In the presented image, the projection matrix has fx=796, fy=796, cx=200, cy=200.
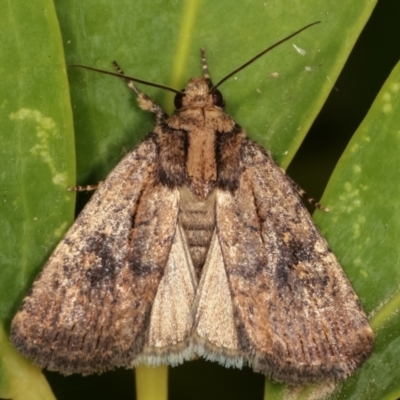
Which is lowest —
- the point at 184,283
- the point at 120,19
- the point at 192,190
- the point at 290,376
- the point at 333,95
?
the point at 290,376

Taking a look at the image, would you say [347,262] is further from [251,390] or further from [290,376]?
[251,390]

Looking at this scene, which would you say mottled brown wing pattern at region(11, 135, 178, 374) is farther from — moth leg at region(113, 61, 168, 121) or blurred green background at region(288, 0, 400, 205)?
blurred green background at region(288, 0, 400, 205)

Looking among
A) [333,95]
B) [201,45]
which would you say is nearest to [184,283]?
[201,45]

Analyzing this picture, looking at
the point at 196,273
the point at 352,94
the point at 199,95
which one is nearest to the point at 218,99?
the point at 199,95

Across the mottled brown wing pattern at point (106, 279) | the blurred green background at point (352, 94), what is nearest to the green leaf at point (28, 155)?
the mottled brown wing pattern at point (106, 279)

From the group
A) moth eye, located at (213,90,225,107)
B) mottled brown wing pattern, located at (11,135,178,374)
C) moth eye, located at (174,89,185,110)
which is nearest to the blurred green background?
moth eye, located at (213,90,225,107)

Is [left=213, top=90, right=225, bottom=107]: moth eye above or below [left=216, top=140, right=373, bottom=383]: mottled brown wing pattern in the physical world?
above
